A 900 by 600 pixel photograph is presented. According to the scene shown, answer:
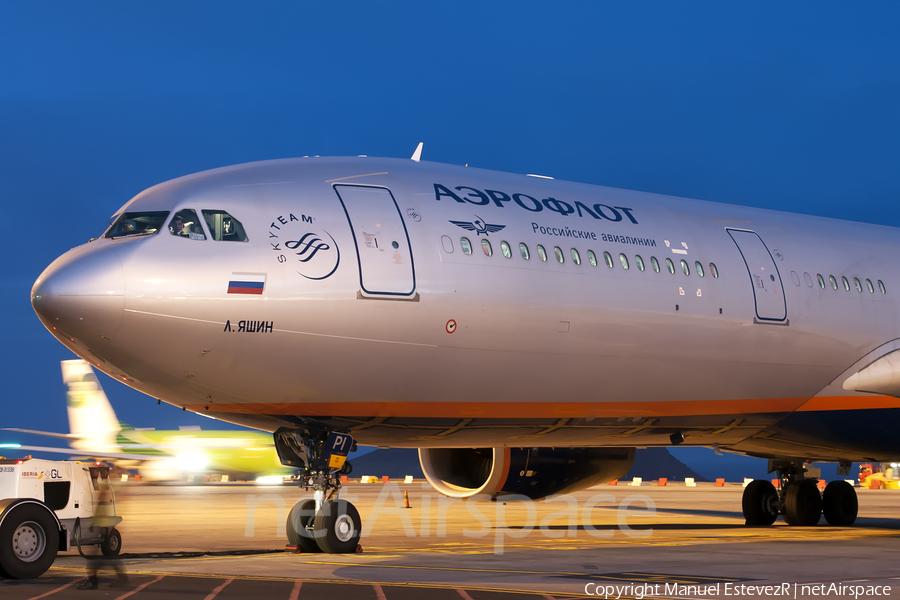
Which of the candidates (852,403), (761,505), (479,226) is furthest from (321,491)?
(761,505)

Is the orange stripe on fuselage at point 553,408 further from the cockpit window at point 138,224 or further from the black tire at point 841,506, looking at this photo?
the black tire at point 841,506

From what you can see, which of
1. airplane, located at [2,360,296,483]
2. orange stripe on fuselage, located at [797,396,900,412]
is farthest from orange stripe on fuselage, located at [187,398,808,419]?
airplane, located at [2,360,296,483]

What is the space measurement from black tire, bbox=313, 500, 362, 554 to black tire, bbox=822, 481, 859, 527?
11139mm

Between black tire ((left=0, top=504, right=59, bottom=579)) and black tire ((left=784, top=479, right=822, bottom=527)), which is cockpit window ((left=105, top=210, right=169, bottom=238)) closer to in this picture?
black tire ((left=0, top=504, right=59, bottom=579))

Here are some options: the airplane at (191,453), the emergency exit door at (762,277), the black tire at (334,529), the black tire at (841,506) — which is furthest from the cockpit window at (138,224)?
the airplane at (191,453)

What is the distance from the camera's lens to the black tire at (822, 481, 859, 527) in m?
19.0

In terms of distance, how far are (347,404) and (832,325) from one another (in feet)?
25.8

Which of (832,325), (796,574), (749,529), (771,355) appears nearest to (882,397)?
(832,325)

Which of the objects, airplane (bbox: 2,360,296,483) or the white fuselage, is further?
airplane (bbox: 2,360,296,483)

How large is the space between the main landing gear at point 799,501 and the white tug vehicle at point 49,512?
12239mm

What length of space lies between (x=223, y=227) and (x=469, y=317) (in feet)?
9.75

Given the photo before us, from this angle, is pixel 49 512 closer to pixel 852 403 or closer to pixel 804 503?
pixel 852 403

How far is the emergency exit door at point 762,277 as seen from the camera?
14.4m

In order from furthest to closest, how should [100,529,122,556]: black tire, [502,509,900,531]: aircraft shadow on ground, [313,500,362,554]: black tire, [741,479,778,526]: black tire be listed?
[741,479,778,526]: black tire, [502,509,900,531]: aircraft shadow on ground, [100,529,122,556]: black tire, [313,500,362,554]: black tire
